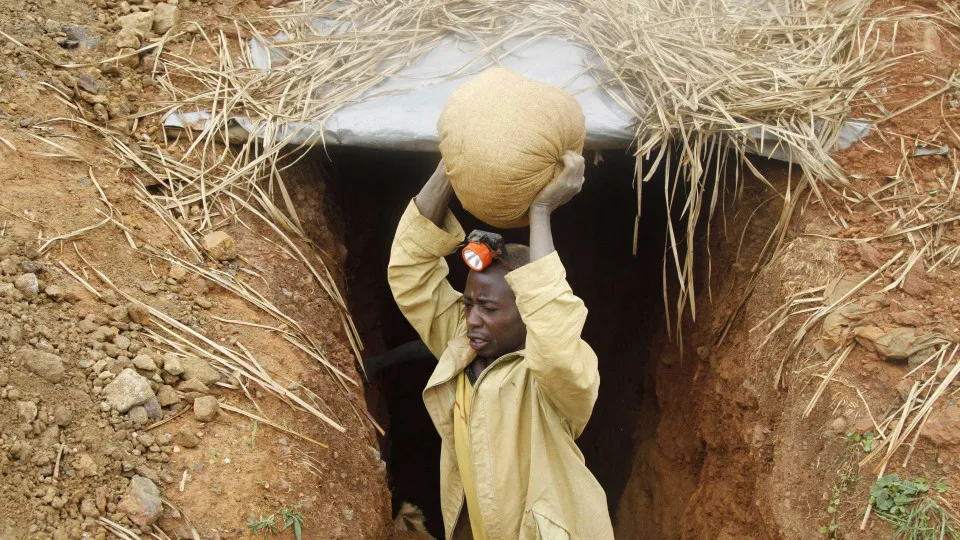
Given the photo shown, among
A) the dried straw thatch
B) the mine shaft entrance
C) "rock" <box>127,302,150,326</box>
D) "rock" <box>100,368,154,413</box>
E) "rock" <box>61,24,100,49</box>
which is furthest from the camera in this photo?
the mine shaft entrance

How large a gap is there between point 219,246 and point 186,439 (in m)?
0.85

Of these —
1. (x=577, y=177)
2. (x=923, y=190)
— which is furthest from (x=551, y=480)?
(x=923, y=190)

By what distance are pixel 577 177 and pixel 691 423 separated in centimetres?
171

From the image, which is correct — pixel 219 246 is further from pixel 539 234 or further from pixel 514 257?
pixel 539 234

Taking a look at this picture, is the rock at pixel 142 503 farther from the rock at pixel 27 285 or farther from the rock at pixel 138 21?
the rock at pixel 138 21

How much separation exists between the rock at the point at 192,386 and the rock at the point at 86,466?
0.36m

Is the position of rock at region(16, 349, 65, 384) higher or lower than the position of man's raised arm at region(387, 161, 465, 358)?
higher

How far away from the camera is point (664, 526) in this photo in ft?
13.3

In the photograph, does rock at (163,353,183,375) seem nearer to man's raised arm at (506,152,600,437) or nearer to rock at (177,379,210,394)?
rock at (177,379,210,394)

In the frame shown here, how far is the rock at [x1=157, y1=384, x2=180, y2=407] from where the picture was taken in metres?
2.70

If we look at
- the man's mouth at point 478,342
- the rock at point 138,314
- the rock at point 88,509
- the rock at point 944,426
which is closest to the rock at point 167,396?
the rock at point 138,314

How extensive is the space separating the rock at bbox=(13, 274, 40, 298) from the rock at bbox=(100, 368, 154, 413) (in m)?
0.38

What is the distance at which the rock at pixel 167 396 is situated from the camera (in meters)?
2.70

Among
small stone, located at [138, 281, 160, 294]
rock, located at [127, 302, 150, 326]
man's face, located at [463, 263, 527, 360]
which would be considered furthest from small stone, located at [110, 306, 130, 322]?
man's face, located at [463, 263, 527, 360]
